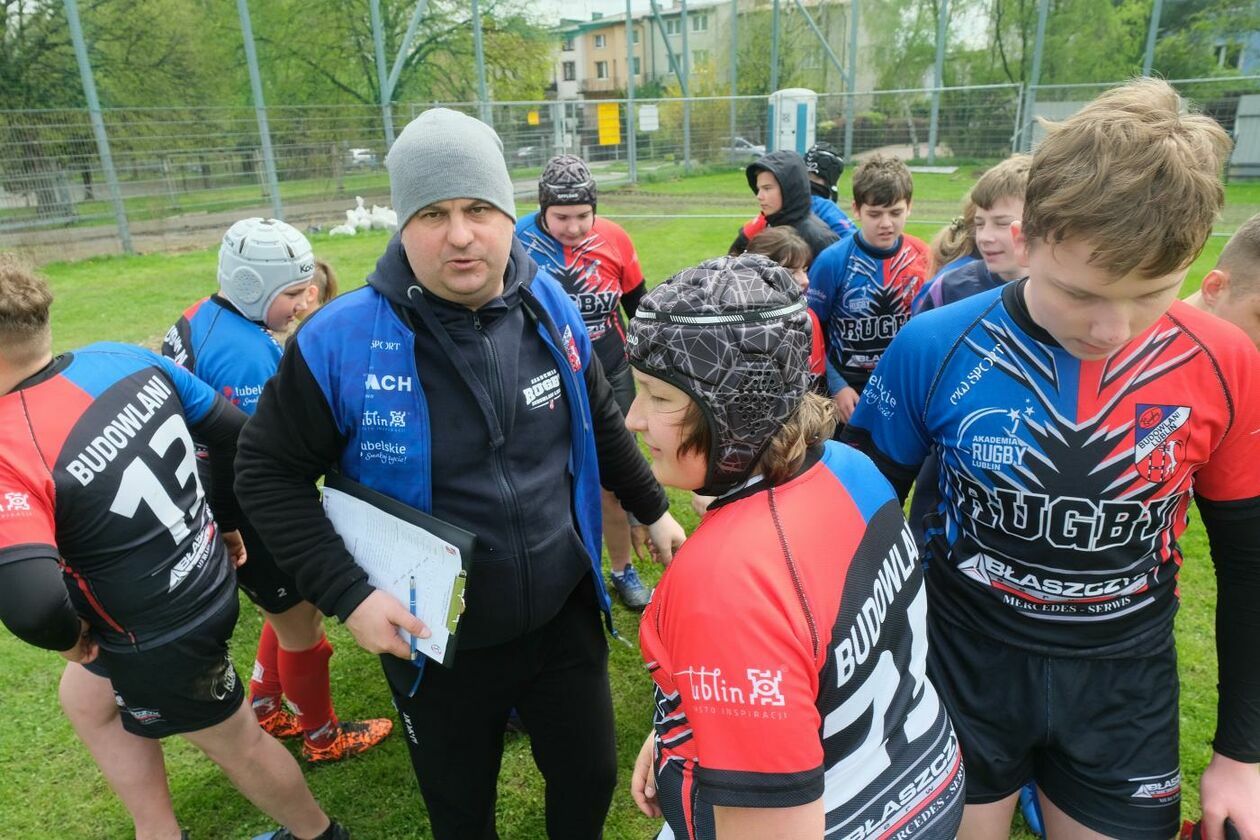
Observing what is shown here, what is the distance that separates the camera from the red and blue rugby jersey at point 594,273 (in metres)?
4.73

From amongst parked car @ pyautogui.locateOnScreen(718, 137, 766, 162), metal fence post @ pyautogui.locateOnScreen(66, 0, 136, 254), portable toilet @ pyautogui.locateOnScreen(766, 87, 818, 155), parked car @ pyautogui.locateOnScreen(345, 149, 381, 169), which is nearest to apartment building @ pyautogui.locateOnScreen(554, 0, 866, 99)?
parked car @ pyautogui.locateOnScreen(718, 137, 766, 162)

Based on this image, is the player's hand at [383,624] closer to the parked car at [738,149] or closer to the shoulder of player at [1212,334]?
the shoulder of player at [1212,334]

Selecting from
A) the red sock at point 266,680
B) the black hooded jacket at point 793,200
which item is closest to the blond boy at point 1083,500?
the red sock at point 266,680

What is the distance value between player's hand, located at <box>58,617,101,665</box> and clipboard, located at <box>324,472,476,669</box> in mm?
994

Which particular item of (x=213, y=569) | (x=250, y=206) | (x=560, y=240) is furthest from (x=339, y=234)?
(x=213, y=569)

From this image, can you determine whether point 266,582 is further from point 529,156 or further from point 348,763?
point 529,156

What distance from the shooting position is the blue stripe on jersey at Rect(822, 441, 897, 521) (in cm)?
146

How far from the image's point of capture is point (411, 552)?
1991mm

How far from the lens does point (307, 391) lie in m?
1.99

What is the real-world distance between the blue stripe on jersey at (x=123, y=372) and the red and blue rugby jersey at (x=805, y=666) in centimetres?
197

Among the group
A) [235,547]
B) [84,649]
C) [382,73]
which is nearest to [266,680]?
[235,547]

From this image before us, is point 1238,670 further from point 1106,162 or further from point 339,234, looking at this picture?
point 339,234

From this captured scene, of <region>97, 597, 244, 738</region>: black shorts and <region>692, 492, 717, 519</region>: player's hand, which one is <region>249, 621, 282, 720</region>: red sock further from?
<region>692, 492, 717, 519</region>: player's hand

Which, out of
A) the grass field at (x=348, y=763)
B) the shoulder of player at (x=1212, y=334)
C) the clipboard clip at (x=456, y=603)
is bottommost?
the grass field at (x=348, y=763)
